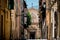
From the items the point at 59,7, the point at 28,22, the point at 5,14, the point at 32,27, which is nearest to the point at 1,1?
the point at 5,14

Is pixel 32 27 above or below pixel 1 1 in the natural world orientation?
below

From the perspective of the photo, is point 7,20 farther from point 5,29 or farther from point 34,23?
point 34,23

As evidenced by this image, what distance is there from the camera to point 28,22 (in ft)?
127

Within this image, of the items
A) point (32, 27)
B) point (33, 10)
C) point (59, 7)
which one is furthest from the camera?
point (33, 10)

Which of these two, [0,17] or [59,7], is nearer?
[59,7]

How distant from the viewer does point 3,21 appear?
17250 millimetres

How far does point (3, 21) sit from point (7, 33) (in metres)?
0.99

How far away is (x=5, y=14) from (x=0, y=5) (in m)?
1.85

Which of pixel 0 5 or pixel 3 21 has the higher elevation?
pixel 0 5

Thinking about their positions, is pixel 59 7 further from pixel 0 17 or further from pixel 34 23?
pixel 34 23

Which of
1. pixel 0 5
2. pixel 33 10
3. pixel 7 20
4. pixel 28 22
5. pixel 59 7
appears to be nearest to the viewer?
pixel 59 7

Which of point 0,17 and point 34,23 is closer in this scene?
point 0,17

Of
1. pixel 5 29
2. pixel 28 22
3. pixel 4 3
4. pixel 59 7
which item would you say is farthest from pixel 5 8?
pixel 28 22

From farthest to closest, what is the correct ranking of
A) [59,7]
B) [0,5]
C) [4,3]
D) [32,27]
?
[32,27] → [4,3] → [0,5] → [59,7]
